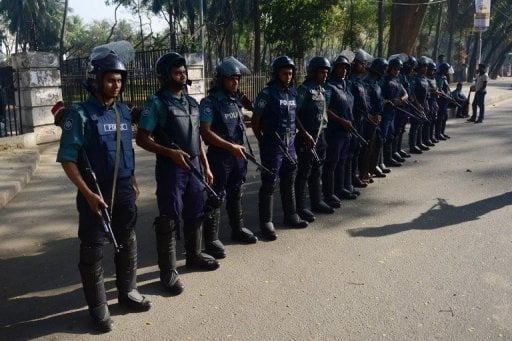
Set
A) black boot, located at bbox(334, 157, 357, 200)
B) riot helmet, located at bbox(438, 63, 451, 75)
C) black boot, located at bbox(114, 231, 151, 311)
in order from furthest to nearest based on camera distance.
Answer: riot helmet, located at bbox(438, 63, 451, 75), black boot, located at bbox(334, 157, 357, 200), black boot, located at bbox(114, 231, 151, 311)

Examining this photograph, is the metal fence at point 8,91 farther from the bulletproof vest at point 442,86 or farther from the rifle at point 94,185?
the bulletproof vest at point 442,86

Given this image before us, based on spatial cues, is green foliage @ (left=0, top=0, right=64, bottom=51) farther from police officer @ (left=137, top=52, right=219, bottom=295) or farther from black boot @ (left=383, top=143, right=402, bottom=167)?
police officer @ (left=137, top=52, right=219, bottom=295)

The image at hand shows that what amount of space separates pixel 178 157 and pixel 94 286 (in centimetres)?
112

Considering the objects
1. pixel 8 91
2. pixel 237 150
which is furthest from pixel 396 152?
pixel 8 91

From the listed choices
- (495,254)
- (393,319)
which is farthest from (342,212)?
(393,319)

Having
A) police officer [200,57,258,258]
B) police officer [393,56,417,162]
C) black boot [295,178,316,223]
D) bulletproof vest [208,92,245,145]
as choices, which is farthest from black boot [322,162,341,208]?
police officer [393,56,417,162]

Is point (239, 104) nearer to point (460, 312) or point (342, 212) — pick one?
point (342, 212)

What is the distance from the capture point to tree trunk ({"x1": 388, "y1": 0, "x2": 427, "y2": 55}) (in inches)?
618

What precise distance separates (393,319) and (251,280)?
1.21m

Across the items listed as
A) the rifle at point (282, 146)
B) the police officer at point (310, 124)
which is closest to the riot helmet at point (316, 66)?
the police officer at point (310, 124)

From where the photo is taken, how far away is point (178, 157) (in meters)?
3.74

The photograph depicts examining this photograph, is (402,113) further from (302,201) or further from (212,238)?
(212,238)

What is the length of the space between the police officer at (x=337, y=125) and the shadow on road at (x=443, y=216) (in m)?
0.98

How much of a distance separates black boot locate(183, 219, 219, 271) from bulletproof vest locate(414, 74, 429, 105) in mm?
6562
